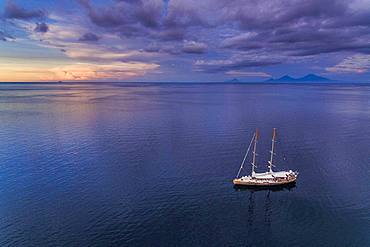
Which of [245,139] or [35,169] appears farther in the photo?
[245,139]

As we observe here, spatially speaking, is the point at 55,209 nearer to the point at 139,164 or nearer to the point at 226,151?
the point at 139,164

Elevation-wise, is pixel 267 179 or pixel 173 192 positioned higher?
pixel 267 179

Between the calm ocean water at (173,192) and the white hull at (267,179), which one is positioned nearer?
the calm ocean water at (173,192)

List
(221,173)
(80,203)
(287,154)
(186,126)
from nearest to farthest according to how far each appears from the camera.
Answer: (80,203), (221,173), (287,154), (186,126)

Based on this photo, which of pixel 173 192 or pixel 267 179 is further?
pixel 267 179

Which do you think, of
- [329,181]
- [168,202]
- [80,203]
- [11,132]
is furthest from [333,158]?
[11,132]

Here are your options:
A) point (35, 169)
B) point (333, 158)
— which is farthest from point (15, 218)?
point (333, 158)

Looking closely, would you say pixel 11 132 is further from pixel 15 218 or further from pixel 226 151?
pixel 226 151

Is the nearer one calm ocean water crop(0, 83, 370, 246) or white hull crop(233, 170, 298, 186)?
calm ocean water crop(0, 83, 370, 246)

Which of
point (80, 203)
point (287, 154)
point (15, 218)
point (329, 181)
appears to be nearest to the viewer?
point (15, 218)
